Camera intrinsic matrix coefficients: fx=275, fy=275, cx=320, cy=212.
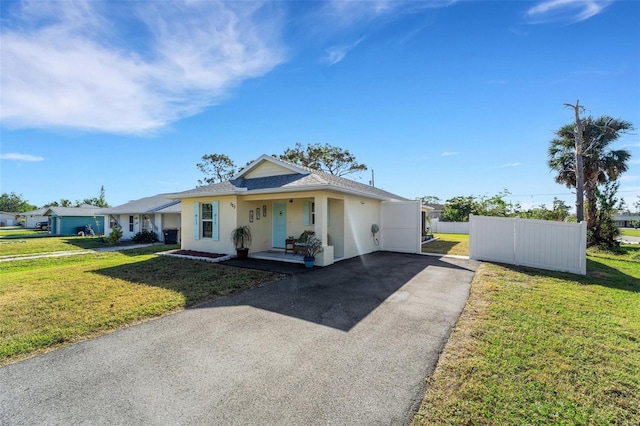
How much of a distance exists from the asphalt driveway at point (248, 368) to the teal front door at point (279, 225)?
22.9ft

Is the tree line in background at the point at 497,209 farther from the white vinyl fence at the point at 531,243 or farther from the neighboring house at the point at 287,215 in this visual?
the neighboring house at the point at 287,215

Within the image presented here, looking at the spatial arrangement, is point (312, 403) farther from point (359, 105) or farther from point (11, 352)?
point (359, 105)

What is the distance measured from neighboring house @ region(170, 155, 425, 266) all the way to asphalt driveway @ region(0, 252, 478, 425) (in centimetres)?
484

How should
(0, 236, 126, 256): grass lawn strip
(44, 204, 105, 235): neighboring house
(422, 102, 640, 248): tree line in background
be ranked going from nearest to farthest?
(422, 102, 640, 248): tree line in background
(0, 236, 126, 256): grass lawn strip
(44, 204, 105, 235): neighboring house

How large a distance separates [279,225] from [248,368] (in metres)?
9.69

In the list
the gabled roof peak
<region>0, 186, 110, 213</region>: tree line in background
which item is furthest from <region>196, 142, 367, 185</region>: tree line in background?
<region>0, 186, 110, 213</region>: tree line in background

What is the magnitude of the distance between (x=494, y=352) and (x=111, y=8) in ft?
37.9

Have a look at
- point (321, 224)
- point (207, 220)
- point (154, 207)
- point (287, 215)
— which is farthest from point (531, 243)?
point (154, 207)

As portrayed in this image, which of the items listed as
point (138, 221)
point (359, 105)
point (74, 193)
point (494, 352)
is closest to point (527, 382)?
point (494, 352)

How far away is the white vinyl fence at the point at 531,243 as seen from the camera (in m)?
8.93

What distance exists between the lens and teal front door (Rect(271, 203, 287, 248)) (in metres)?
12.8

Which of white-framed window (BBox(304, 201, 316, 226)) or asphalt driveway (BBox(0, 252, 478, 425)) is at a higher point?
white-framed window (BBox(304, 201, 316, 226))

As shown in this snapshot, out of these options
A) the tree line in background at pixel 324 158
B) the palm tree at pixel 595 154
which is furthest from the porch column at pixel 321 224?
the tree line in background at pixel 324 158

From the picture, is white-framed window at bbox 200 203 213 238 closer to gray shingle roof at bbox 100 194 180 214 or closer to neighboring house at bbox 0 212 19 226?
gray shingle roof at bbox 100 194 180 214
